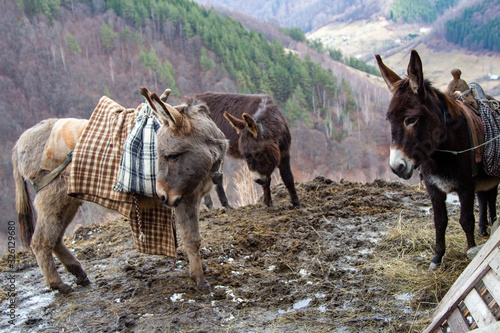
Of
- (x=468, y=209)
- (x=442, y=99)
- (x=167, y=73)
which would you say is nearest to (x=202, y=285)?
(x=468, y=209)

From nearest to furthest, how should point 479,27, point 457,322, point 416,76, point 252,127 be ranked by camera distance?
1. point 457,322
2. point 416,76
3. point 252,127
4. point 479,27

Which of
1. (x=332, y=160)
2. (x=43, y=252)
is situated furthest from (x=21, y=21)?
(x=43, y=252)

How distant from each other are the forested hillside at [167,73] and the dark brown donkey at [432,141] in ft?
98.0

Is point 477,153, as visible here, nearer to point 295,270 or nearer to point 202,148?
point 295,270

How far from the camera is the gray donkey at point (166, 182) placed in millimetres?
2895

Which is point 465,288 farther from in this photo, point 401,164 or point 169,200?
point 169,200

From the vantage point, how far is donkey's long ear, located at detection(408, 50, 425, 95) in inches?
106

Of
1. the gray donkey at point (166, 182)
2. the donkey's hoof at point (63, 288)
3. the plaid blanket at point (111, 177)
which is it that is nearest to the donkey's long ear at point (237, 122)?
the gray donkey at point (166, 182)

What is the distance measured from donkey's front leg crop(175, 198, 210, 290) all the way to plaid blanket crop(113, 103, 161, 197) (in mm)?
312

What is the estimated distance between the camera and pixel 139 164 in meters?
3.11

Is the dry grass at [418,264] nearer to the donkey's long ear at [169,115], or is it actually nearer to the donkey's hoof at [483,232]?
the donkey's hoof at [483,232]

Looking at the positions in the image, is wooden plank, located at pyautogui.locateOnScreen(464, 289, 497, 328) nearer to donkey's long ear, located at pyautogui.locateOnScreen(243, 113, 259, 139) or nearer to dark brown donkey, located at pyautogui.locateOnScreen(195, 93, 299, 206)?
dark brown donkey, located at pyautogui.locateOnScreen(195, 93, 299, 206)

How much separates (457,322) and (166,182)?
230 cm

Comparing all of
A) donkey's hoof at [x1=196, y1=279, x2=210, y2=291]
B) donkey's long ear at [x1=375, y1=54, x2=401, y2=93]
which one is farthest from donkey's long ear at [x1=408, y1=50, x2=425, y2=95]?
donkey's hoof at [x1=196, y1=279, x2=210, y2=291]
